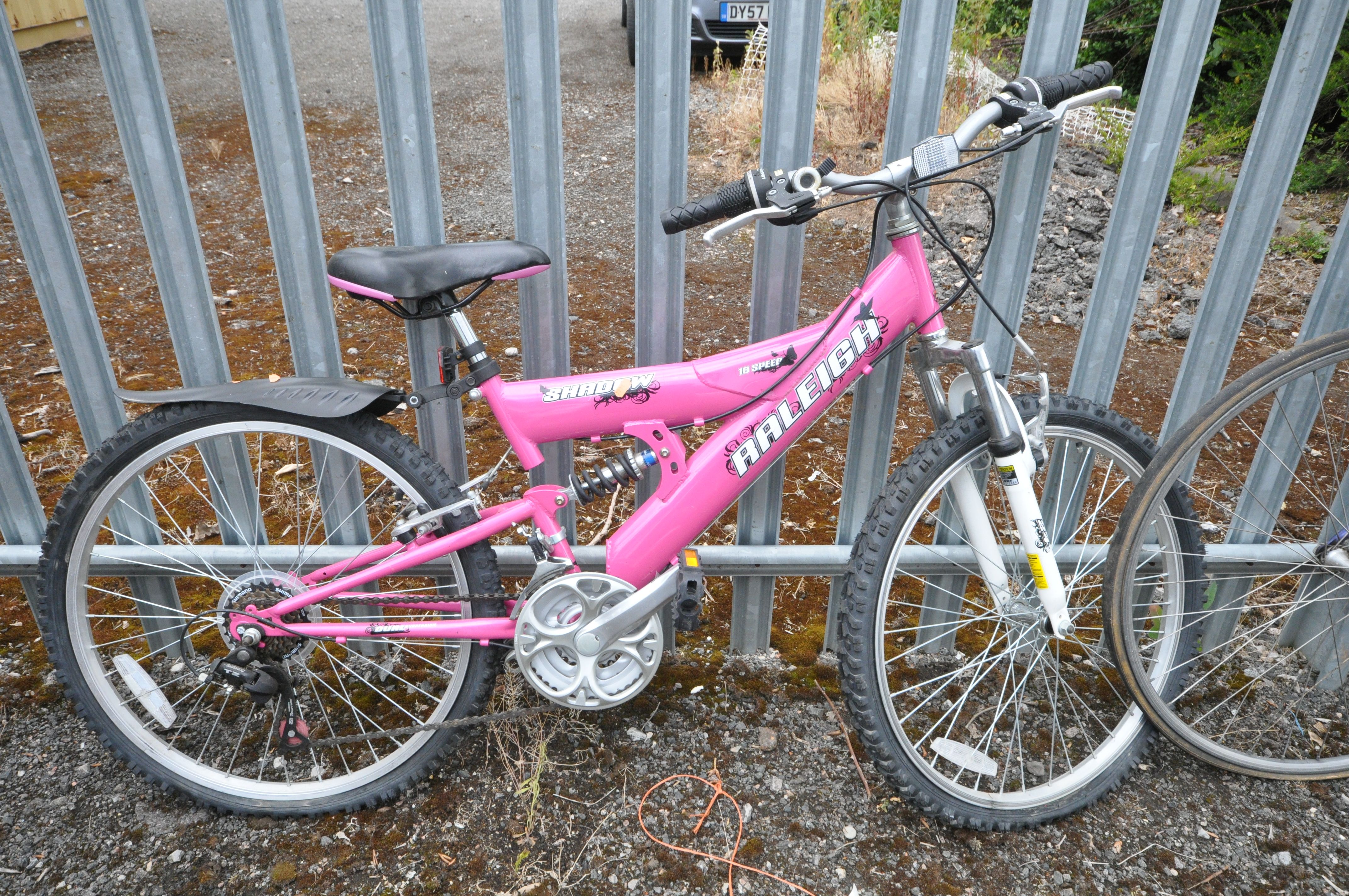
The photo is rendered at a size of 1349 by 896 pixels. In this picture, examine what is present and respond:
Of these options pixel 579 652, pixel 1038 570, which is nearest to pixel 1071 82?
pixel 1038 570

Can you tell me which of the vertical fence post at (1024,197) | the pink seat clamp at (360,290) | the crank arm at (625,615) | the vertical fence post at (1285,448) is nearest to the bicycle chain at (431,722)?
the crank arm at (625,615)

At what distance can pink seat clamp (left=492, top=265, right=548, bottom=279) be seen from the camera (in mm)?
1887

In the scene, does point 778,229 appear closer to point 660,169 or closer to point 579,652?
point 660,169

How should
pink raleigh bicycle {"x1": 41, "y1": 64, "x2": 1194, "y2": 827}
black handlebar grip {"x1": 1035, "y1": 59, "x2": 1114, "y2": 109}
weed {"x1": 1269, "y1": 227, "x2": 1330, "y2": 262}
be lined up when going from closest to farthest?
black handlebar grip {"x1": 1035, "y1": 59, "x2": 1114, "y2": 109}, pink raleigh bicycle {"x1": 41, "y1": 64, "x2": 1194, "y2": 827}, weed {"x1": 1269, "y1": 227, "x2": 1330, "y2": 262}

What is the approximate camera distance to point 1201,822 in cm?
216

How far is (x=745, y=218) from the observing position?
165 centimetres

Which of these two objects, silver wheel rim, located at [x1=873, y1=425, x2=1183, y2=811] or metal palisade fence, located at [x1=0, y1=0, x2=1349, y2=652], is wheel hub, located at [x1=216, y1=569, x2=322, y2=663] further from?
silver wheel rim, located at [x1=873, y1=425, x2=1183, y2=811]

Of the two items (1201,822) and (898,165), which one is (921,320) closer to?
(898,165)

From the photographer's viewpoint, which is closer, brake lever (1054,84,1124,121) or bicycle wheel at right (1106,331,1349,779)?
brake lever (1054,84,1124,121)

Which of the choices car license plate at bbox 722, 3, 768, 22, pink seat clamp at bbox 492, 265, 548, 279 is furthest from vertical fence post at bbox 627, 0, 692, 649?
car license plate at bbox 722, 3, 768, 22

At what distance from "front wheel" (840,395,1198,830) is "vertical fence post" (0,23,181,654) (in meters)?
1.99

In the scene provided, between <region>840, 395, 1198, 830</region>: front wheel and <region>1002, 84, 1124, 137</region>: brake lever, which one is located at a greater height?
<region>1002, 84, 1124, 137</region>: brake lever

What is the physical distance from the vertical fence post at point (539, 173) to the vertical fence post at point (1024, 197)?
1.09 m

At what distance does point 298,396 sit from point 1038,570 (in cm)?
177
